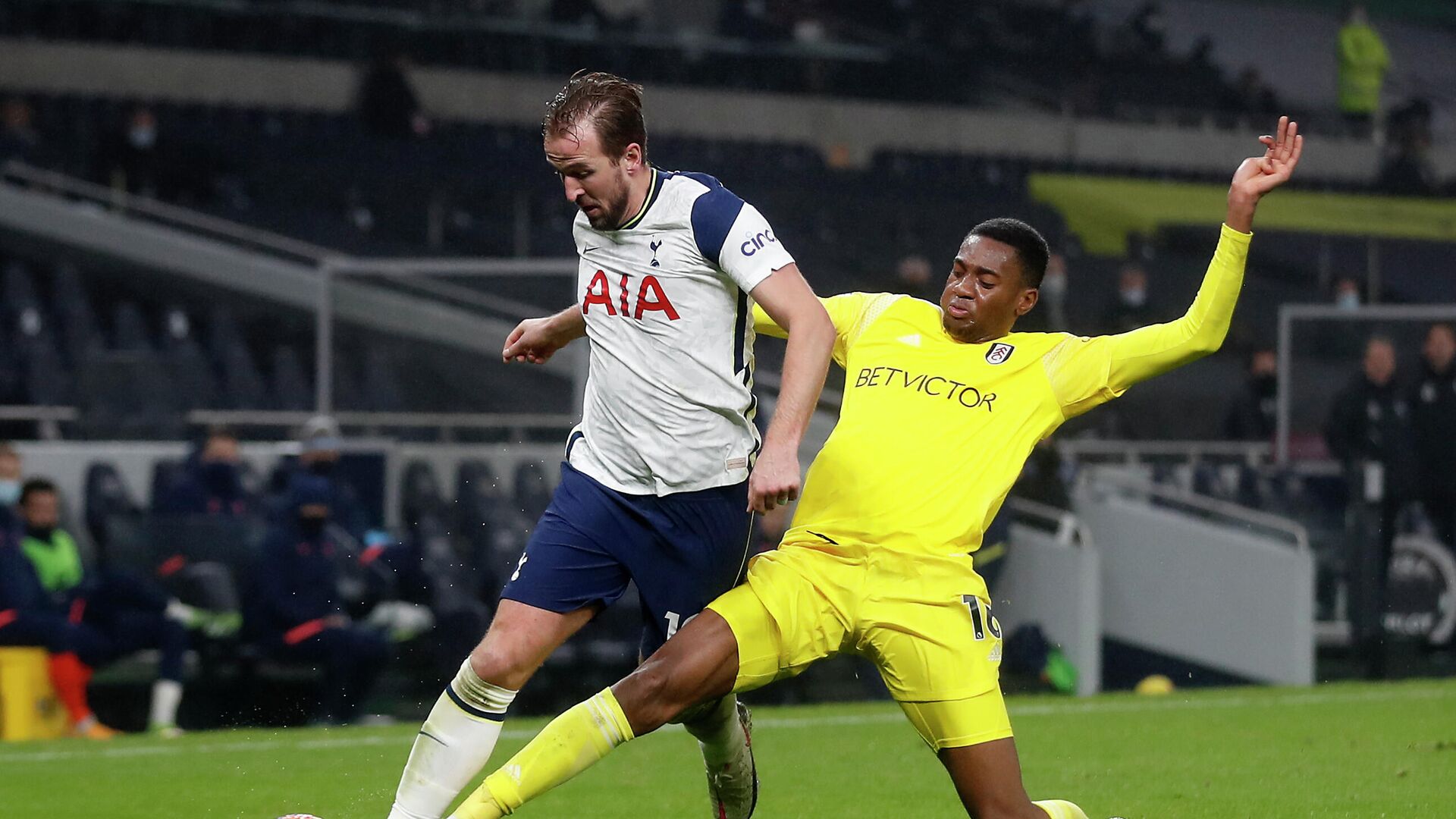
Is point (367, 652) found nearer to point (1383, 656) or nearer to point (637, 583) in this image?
point (637, 583)

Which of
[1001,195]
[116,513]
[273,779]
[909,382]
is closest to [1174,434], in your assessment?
[1001,195]

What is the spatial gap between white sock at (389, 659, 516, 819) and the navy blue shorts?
0.24 m

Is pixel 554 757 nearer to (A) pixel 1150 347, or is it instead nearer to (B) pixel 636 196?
(B) pixel 636 196

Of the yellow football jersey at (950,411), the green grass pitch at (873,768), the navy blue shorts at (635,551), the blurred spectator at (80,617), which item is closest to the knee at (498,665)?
the navy blue shorts at (635,551)

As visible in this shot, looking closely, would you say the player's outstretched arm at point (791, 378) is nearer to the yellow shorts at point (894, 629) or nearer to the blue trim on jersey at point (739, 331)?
the blue trim on jersey at point (739, 331)

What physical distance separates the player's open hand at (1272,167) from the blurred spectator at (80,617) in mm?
6292

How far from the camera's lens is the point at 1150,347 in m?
4.70

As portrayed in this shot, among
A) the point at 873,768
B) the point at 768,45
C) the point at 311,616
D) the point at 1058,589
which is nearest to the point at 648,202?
the point at 873,768

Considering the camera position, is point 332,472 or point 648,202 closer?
point 648,202

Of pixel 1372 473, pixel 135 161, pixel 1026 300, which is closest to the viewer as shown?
pixel 1026 300

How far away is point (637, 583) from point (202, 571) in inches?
238

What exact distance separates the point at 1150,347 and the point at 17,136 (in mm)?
14307

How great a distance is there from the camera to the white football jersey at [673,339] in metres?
4.46

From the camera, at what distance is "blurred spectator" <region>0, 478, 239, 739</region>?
9109 mm
